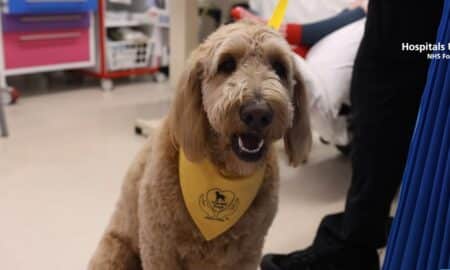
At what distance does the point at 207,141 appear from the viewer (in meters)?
1.12

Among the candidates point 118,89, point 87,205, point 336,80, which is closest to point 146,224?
point 87,205

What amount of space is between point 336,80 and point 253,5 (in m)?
1.10

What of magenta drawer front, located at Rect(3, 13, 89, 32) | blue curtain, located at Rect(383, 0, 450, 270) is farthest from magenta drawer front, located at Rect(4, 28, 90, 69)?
blue curtain, located at Rect(383, 0, 450, 270)

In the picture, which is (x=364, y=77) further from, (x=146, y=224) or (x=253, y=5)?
(x=253, y=5)

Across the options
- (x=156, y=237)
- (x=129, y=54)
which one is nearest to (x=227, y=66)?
(x=156, y=237)

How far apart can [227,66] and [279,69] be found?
0.11 m

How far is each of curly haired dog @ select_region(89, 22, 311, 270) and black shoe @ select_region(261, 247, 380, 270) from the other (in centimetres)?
32

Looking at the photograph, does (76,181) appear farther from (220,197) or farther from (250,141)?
(250,141)

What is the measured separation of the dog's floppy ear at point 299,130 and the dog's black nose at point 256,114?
6.6 inches

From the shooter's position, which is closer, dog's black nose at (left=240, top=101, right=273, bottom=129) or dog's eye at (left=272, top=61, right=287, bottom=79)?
dog's black nose at (left=240, top=101, right=273, bottom=129)

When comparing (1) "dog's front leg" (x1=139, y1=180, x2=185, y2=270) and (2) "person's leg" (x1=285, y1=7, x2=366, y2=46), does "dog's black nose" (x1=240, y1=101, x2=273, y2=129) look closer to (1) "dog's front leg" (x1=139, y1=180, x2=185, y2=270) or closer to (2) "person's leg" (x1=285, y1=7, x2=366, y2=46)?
(1) "dog's front leg" (x1=139, y1=180, x2=185, y2=270)

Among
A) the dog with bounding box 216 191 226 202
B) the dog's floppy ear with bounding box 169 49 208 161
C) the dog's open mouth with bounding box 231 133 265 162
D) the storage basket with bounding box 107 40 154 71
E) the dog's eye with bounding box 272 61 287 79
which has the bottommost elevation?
the storage basket with bounding box 107 40 154 71

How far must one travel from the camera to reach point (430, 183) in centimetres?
78

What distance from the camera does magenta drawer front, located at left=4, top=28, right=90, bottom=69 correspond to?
3.14 m
